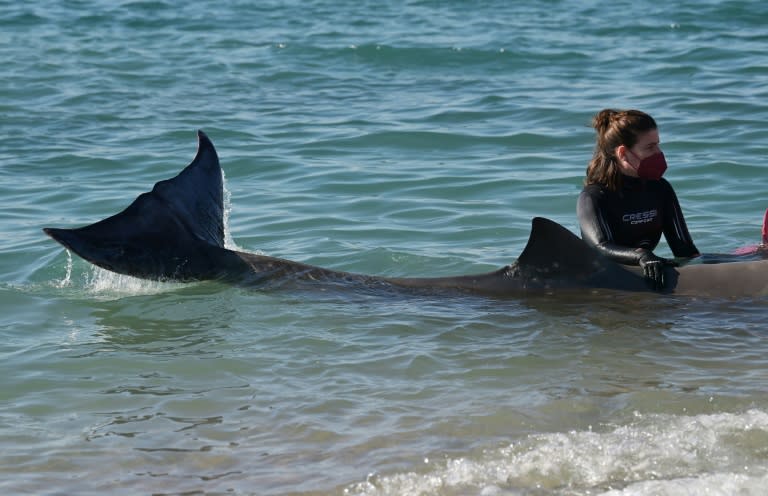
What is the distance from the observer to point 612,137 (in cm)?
748

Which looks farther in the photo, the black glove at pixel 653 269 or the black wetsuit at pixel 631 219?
the black wetsuit at pixel 631 219

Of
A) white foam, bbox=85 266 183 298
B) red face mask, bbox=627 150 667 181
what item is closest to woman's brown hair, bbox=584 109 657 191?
red face mask, bbox=627 150 667 181

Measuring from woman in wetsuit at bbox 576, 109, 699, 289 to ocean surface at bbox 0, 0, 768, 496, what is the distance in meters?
0.48

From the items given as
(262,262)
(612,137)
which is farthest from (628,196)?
(262,262)

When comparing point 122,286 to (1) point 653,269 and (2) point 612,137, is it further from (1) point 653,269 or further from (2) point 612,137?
(1) point 653,269

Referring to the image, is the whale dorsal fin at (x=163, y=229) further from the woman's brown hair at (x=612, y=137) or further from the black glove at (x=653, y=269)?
the black glove at (x=653, y=269)

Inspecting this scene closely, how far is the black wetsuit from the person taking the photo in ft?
24.5

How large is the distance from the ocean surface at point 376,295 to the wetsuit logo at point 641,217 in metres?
→ 0.66

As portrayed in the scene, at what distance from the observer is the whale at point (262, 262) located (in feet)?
23.6

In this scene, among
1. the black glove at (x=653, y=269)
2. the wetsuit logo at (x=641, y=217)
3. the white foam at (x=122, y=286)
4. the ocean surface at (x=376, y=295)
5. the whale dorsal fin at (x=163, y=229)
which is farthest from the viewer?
the white foam at (x=122, y=286)

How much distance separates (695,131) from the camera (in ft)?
43.2

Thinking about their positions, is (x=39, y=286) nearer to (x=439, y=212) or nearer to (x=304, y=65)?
(x=439, y=212)

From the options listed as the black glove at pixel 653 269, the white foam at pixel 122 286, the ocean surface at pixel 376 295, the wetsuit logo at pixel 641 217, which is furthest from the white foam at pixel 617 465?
the white foam at pixel 122 286

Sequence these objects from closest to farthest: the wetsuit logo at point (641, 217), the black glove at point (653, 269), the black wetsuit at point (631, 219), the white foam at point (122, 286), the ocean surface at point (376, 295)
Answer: the ocean surface at point (376, 295)
the black glove at point (653, 269)
the black wetsuit at point (631, 219)
the wetsuit logo at point (641, 217)
the white foam at point (122, 286)
